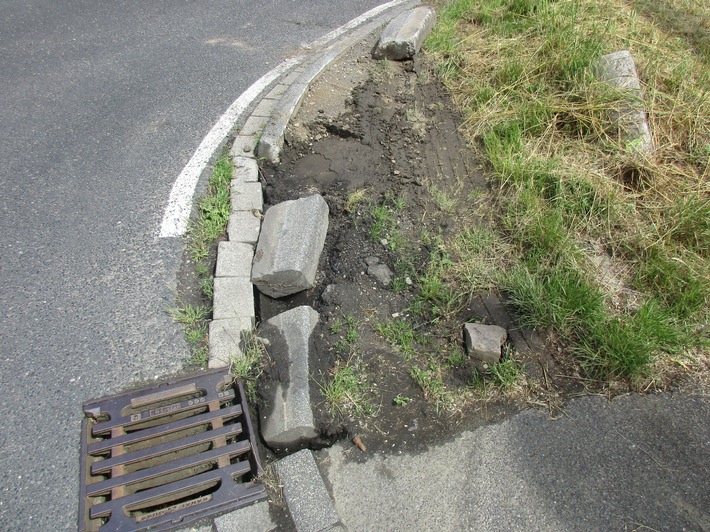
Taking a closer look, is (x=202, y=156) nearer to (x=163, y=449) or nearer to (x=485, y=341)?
(x=163, y=449)

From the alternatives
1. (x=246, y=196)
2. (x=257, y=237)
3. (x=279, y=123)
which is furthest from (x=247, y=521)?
(x=279, y=123)

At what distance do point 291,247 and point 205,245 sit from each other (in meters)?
0.63

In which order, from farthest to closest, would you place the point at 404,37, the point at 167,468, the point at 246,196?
1. the point at 404,37
2. the point at 246,196
3. the point at 167,468

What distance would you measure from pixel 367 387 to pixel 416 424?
29cm

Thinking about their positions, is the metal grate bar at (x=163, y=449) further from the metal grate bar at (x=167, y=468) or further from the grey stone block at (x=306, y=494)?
the grey stone block at (x=306, y=494)

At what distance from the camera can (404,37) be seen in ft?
14.6

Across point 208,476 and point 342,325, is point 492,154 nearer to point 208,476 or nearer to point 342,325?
point 342,325

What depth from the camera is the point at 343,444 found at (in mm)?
2197

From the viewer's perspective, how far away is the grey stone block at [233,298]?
262 cm

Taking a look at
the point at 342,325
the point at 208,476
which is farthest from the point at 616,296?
the point at 208,476

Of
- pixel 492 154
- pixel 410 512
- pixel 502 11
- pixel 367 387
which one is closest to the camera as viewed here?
pixel 410 512

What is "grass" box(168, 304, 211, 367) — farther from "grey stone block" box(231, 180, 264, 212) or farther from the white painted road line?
"grey stone block" box(231, 180, 264, 212)

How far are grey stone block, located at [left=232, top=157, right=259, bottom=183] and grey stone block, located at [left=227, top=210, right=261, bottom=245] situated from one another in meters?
0.33

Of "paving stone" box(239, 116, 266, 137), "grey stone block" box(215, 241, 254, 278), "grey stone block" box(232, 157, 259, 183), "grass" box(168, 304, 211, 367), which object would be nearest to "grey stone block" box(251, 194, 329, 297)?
"grey stone block" box(215, 241, 254, 278)
